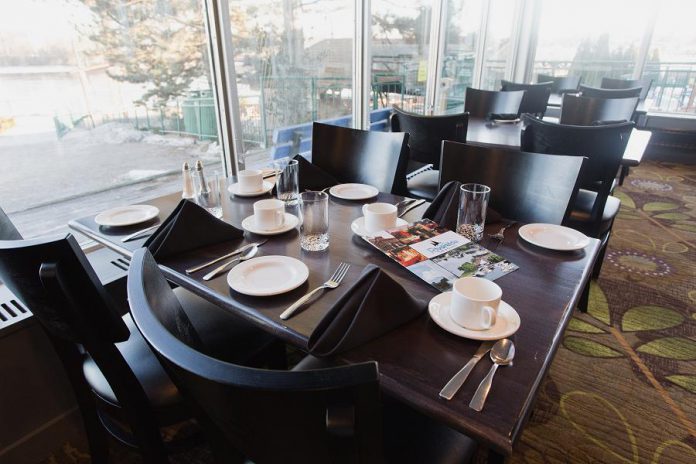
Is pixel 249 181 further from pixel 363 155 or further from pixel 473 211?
pixel 473 211

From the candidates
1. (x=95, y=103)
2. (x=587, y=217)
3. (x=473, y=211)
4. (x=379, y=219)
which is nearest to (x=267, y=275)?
(x=379, y=219)

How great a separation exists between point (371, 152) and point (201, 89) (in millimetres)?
952

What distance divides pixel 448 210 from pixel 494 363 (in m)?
0.60

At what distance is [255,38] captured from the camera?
2.33m

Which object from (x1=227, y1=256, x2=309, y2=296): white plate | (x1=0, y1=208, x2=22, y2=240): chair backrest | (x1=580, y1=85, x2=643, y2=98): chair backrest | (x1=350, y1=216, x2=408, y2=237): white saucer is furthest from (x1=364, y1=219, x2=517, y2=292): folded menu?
(x1=580, y1=85, x2=643, y2=98): chair backrest

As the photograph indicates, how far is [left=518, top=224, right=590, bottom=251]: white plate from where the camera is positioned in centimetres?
110

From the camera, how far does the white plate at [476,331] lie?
74cm

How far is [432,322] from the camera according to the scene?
80 cm

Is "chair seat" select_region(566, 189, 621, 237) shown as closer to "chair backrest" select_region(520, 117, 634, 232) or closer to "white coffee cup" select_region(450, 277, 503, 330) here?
"chair backrest" select_region(520, 117, 634, 232)

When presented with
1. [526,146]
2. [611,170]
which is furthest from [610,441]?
[526,146]

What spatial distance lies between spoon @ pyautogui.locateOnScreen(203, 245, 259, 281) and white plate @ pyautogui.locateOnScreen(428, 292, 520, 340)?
484 mm

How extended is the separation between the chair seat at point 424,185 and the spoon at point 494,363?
158cm

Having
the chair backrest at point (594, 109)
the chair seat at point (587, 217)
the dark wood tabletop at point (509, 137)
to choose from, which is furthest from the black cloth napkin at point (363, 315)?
the chair backrest at point (594, 109)

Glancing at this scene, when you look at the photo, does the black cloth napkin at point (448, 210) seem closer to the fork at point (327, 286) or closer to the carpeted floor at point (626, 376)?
the fork at point (327, 286)
